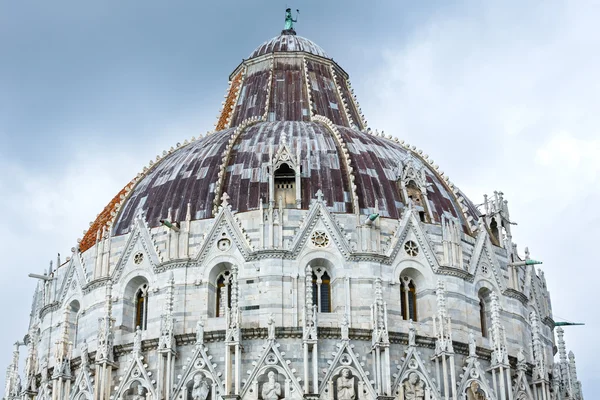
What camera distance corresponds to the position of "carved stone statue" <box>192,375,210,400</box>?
39.7 m

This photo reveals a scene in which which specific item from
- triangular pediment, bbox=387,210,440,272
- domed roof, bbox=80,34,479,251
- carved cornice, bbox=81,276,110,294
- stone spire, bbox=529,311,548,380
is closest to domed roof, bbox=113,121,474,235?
domed roof, bbox=80,34,479,251

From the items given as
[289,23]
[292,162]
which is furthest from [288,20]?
[292,162]

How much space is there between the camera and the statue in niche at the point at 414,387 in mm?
40188

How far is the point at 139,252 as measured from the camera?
144ft

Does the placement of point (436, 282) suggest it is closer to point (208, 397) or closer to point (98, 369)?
point (208, 397)

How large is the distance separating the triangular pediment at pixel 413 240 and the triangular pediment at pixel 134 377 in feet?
35.8

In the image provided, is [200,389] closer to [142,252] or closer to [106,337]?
[106,337]

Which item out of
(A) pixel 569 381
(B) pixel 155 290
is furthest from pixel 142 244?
(A) pixel 569 381

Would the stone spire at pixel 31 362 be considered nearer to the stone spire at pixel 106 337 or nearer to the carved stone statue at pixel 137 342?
the stone spire at pixel 106 337

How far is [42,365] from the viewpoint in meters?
45.3

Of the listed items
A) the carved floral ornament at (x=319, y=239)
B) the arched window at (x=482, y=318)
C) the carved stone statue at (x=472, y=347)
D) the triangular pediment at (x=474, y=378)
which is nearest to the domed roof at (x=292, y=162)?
the carved floral ornament at (x=319, y=239)

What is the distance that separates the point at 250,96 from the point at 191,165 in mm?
8116

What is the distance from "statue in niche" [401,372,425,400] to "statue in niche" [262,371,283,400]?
16.2 feet

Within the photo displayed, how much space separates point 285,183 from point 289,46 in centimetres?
1386
